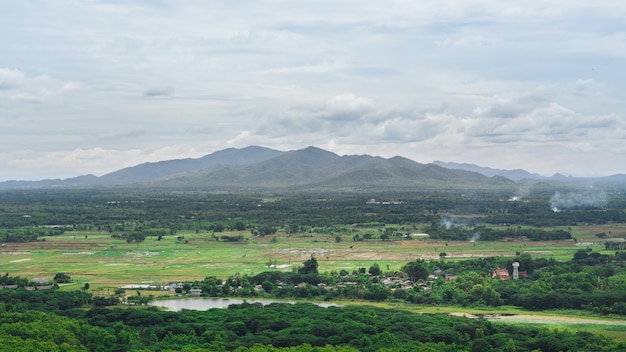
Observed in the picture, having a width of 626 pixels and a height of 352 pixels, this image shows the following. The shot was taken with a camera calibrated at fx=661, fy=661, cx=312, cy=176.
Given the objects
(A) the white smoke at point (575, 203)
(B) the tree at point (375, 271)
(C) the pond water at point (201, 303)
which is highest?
(A) the white smoke at point (575, 203)

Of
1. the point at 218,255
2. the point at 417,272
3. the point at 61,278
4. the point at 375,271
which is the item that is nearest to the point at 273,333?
the point at 417,272

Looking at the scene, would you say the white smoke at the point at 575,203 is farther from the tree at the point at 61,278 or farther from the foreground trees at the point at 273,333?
the foreground trees at the point at 273,333

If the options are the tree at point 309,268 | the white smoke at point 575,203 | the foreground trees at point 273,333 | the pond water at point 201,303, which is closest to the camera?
the foreground trees at point 273,333

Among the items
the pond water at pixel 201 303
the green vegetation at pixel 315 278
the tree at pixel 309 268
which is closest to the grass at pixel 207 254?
the green vegetation at pixel 315 278

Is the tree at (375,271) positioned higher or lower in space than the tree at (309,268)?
lower

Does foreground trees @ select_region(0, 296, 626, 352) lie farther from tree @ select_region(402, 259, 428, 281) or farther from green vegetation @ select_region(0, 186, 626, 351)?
tree @ select_region(402, 259, 428, 281)

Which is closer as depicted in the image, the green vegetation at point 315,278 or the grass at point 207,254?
the green vegetation at point 315,278

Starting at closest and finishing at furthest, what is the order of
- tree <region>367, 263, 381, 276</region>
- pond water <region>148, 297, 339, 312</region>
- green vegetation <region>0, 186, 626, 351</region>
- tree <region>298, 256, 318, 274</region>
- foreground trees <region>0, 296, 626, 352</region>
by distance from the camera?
foreground trees <region>0, 296, 626, 352</region>
green vegetation <region>0, 186, 626, 351</region>
pond water <region>148, 297, 339, 312</region>
tree <region>298, 256, 318, 274</region>
tree <region>367, 263, 381, 276</region>

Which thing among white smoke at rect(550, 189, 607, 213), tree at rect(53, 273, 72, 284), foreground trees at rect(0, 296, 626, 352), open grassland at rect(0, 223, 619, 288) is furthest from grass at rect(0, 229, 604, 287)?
white smoke at rect(550, 189, 607, 213)

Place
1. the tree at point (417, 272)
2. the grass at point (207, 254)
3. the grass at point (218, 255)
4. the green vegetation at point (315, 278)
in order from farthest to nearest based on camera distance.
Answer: the grass at point (207, 254) < the grass at point (218, 255) < the tree at point (417, 272) < the green vegetation at point (315, 278)
